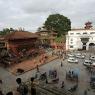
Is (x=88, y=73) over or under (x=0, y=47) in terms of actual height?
under

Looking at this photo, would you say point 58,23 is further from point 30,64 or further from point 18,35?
point 30,64

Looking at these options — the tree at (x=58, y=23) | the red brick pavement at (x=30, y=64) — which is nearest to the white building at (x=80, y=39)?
the tree at (x=58, y=23)

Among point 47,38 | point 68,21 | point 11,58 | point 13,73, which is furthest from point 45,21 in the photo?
point 13,73

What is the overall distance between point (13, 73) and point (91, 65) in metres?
15.4

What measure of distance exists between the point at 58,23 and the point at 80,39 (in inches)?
889

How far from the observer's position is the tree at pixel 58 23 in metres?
82.3

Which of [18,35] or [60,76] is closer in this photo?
[60,76]

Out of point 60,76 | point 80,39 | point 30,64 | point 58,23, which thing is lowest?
point 60,76

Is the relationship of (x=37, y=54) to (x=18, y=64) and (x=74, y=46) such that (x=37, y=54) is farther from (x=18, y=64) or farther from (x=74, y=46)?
(x=74, y=46)

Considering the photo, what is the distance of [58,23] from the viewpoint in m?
84.9

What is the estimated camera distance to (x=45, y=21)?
88.4 metres

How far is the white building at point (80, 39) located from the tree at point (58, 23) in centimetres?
1624

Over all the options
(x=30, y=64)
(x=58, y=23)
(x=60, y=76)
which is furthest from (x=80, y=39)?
(x=60, y=76)

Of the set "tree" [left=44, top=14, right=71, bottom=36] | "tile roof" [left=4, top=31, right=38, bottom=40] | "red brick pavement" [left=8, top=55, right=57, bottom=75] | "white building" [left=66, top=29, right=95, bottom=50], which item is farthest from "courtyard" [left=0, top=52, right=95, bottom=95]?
"tree" [left=44, top=14, right=71, bottom=36]
